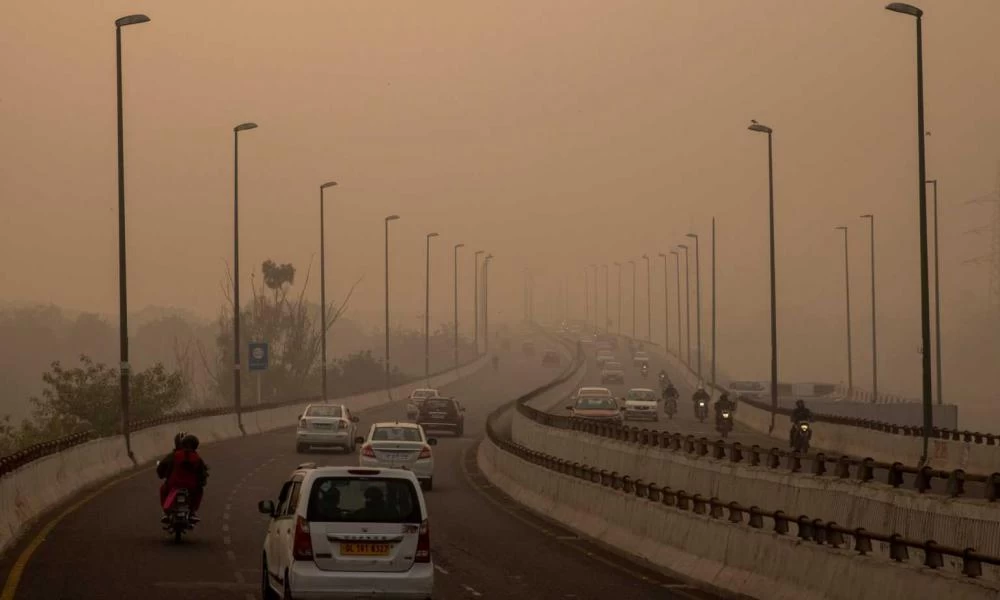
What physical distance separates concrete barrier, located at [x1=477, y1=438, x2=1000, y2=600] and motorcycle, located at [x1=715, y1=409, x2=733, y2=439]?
31.0 metres

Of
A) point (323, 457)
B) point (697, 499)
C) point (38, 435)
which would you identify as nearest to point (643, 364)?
point (38, 435)

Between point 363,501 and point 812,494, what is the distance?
36.5 feet

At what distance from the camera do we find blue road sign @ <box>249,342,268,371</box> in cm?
7693

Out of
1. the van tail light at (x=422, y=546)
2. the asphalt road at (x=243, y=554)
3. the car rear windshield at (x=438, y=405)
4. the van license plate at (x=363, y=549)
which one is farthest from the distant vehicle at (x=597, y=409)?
the van license plate at (x=363, y=549)

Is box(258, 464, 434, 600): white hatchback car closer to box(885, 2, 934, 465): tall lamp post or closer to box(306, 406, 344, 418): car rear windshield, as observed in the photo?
box(885, 2, 934, 465): tall lamp post

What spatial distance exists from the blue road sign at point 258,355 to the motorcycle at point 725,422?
2087cm

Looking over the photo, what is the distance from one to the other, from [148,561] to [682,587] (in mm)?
7463

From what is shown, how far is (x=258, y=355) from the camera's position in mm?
77250

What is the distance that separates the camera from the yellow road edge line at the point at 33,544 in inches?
819

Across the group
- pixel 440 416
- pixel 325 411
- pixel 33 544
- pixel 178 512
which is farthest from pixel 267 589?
pixel 440 416

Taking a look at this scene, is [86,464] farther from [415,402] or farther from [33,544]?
[415,402]

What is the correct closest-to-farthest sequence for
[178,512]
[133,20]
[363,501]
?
[363,501], [178,512], [133,20]

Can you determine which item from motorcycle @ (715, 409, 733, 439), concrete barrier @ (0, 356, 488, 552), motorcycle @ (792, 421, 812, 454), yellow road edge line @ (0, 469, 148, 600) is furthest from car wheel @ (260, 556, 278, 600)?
motorcycle @ (715, 409, 733, 439)

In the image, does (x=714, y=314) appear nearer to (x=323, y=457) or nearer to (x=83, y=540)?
(x=323, y=457)
